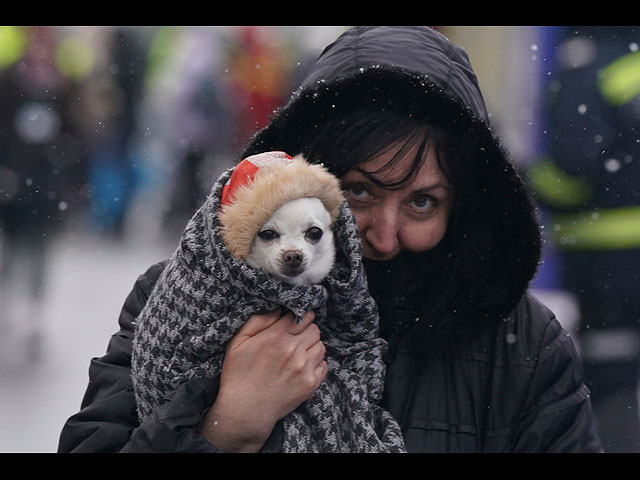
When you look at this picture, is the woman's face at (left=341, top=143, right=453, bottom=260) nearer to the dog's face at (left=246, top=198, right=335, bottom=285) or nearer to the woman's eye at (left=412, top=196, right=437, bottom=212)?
the woman's eye at (left=412, top=196, right=437, bottom=212)

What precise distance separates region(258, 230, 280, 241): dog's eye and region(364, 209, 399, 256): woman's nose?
240mm

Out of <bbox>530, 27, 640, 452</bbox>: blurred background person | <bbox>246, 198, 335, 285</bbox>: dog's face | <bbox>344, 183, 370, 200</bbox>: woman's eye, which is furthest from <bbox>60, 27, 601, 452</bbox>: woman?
<bbox>530, 27, 640, 452</bbox>: blurred background person

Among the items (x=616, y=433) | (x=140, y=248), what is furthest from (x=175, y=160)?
(x=616, y=433)

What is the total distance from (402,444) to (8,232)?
263 inches

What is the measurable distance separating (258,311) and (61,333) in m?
4.71

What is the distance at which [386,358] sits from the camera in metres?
1.96

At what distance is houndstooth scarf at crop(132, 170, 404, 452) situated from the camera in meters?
1.72

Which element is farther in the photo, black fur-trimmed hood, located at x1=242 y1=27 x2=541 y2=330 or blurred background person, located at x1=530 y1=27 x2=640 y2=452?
blurred background person, located at x1=530 y1=27 x2=640 y2=452

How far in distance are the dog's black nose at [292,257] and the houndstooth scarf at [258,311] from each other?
49 millimetres

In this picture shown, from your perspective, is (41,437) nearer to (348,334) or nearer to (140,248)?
(348,334)

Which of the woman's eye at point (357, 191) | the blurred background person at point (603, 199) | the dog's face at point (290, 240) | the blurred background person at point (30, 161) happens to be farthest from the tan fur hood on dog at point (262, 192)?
the blurred background person at point (30, 161)

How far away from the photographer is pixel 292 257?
1.75 metres

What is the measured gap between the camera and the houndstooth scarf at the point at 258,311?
1724mm
